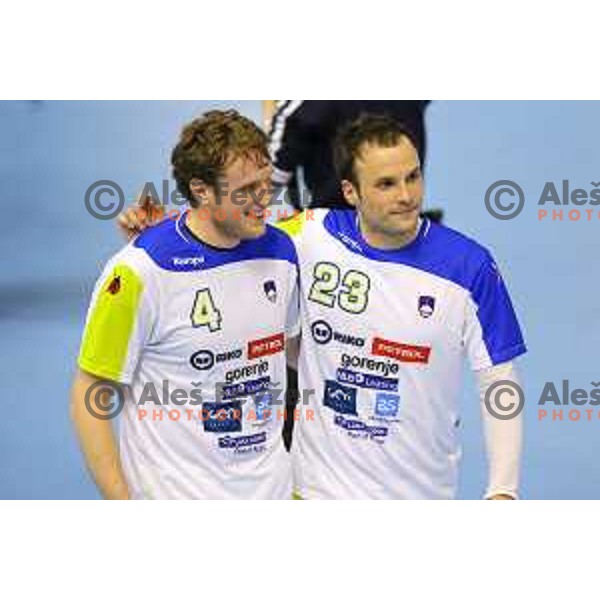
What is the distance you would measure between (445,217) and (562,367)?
0.63 meters

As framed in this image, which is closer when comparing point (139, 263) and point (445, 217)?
point (139, 263)

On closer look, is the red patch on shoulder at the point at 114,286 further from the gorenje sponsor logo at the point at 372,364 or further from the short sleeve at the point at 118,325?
the gorenje sponsor logo at the point at 372,364

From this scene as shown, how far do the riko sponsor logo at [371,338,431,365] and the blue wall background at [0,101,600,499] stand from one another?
447 millimetres

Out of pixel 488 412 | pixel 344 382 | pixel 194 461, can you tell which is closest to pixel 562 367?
pixel 488 412

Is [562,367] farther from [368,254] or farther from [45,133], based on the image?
[45,133]

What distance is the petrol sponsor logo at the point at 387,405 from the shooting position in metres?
3.70

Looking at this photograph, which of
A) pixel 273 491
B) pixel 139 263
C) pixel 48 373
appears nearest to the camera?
pixel 139 263

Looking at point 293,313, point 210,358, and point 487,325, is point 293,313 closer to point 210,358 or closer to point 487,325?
point 210,358

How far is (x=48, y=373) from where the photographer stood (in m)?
3.99

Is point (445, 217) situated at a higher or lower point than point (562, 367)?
higher

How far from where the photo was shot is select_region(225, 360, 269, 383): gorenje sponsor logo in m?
3.61

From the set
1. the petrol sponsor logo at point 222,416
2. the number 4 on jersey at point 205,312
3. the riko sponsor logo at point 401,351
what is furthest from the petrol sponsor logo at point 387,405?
the number 4 on jersey at point 205,312

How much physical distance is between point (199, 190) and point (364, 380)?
2.38ft

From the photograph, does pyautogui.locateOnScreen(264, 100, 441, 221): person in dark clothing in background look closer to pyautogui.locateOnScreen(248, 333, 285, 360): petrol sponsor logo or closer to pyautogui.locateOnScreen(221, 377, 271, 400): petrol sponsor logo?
pyautogui.locateOnScreen(248, 333, 285, 360): petrol sponsor logo
